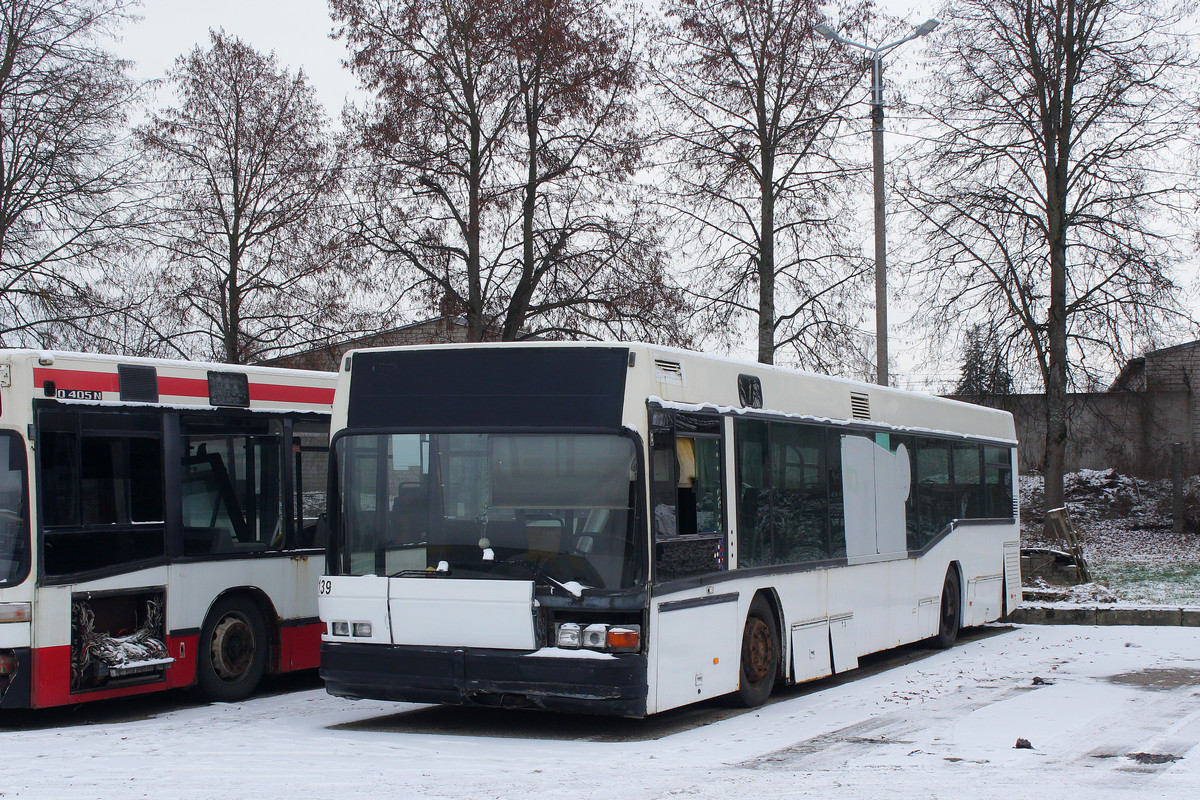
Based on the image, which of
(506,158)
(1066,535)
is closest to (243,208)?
(506,158)

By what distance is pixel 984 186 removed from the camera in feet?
89.0

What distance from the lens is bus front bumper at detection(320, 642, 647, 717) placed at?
833 cm

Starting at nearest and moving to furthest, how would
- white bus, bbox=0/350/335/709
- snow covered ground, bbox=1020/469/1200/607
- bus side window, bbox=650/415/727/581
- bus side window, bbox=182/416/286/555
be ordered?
bus side window, bbox=650/415/727/581 → white bus, bbox=0/350/335/709 → bus side window, bbox=182/416/286/555 → snow covered ground, bbox=1020/469/1200/607

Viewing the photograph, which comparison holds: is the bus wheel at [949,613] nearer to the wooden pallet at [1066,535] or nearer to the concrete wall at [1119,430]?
Answer: the wooden pallet at [1066,535]

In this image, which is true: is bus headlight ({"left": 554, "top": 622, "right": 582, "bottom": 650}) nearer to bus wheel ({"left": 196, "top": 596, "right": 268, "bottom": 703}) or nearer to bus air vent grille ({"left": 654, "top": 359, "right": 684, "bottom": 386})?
bus air vent grille ({"left": 654, "top": 359, "right": 684, "bottom": 386})

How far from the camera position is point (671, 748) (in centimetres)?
823

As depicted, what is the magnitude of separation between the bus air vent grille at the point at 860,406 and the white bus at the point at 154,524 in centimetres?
500

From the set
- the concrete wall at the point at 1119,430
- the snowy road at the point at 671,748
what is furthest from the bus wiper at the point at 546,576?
the concrete wall at the point at 1119,430

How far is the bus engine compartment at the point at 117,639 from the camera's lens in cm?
956

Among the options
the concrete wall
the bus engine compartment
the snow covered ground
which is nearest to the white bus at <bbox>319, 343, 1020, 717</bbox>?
the bus engine compartment

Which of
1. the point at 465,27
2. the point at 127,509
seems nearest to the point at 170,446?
the point at 127,509

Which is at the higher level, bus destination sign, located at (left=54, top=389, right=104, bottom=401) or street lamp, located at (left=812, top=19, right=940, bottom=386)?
street lamp, located at (left=812, top=19, right=940, bottom=386)

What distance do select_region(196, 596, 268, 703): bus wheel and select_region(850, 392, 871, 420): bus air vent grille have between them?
5.81 meters

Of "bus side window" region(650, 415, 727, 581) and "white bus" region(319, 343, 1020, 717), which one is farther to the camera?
"bus side window" region(650, 415, 727, 581)
